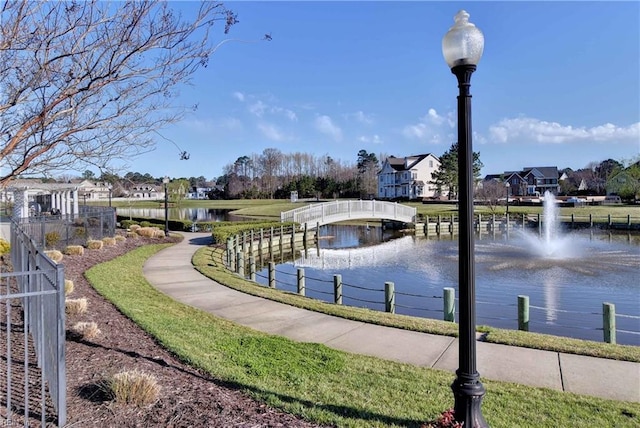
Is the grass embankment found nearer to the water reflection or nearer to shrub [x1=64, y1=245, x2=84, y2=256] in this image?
shrub [x1=64, y1=245, x2=84, y2=256]

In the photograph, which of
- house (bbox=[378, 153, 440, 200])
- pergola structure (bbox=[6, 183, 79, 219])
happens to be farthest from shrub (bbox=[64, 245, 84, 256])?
house (bbox=[378, 153, 440, 200])

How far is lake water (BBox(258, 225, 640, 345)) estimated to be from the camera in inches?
424

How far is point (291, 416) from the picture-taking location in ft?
13.7

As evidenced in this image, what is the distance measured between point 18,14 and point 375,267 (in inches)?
643

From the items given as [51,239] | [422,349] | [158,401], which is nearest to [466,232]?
[158,401]

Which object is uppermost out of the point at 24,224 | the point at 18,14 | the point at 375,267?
the point at 18,14

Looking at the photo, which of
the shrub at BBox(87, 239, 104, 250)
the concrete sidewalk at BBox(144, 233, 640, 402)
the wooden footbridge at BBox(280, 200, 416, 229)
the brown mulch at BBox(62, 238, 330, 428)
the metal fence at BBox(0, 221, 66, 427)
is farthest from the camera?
the wooden footbridge at BBox(280, 200, 416, 229)

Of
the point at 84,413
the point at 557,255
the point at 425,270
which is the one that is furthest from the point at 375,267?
the point at 84,413

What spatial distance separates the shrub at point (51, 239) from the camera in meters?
16.6

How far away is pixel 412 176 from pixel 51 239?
218 feet

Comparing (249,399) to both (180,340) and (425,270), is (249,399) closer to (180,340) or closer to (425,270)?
(180,340)

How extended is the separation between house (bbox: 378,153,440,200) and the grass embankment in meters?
71.2

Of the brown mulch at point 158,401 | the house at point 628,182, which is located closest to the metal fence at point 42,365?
the brown mulch at point 158,401

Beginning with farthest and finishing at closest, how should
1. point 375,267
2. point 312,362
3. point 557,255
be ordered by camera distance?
point 557,255 < point 375,267 < point 312,362
